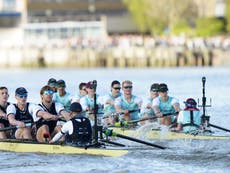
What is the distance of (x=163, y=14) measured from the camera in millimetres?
88312

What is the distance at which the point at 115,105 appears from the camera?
82.6 feet

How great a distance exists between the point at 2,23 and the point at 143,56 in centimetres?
3105

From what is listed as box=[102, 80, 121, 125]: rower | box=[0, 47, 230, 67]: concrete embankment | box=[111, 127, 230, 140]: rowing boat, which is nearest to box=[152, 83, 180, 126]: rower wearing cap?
box=[111, 127, 230, 140]: rowing boat

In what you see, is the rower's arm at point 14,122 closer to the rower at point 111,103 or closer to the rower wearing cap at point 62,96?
the rower at point 111,103

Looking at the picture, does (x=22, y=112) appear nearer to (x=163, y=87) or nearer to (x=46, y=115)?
(x=46, y=115)

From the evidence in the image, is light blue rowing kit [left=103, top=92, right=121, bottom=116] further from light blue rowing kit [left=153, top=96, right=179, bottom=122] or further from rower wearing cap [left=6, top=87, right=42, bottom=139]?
rower wearing cap [left=6, top=87, right=42, bottom=139]

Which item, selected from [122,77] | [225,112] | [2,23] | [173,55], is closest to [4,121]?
[225,112]

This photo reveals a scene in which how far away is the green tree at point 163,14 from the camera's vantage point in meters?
87.8

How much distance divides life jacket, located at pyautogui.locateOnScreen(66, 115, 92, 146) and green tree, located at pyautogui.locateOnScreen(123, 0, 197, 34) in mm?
64461

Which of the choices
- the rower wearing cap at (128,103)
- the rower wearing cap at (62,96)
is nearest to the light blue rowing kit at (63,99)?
the rower wearing cap at (62,96)

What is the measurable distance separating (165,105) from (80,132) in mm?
5070

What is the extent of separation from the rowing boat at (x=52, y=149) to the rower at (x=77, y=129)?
158mm

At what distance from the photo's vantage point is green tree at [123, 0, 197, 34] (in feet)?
288

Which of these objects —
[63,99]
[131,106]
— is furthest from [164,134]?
[63,99]
